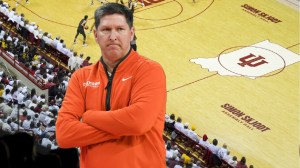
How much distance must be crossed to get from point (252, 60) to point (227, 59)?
3.25ft

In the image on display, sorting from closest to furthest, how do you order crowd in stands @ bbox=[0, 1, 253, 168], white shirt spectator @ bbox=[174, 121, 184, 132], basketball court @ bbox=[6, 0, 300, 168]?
crowd in stands @ bbox=[0, 1, 253, 168], white shirt spectator @ bbox=[174, 121, 184, 132], basketball court @ bbox=[6, 0, 300, 168]

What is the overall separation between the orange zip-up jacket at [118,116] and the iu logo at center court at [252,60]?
1805cm

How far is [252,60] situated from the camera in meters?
23.7

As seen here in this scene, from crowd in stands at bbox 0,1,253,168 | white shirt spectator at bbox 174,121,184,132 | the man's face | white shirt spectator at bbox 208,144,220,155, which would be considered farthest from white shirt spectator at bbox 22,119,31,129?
the man's face

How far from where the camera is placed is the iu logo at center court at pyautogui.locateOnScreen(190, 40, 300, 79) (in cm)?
2281

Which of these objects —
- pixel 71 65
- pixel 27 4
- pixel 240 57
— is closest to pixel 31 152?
pixel 71 65

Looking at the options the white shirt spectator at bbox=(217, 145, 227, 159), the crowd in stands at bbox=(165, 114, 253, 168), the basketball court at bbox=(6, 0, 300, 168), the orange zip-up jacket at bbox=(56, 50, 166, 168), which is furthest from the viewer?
the basketball court at bbox=(6, 0, 300, 168)

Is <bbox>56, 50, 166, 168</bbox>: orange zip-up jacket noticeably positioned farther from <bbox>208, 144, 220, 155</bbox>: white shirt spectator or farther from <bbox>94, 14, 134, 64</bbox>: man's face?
<bbox>208, 144, 220, 155</bbox>: white shirt spectator

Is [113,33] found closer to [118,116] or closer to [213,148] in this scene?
[118,116]

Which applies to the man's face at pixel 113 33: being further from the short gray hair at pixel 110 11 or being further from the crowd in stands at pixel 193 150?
the crowd in stands at pixel 193 150

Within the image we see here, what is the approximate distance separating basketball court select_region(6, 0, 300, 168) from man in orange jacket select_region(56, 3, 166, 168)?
13.4 metres

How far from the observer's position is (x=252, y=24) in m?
26.2

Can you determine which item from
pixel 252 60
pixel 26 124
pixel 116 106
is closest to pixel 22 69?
pixel 26 124

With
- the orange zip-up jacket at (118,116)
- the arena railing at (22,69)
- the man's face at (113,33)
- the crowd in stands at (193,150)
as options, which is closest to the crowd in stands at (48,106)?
the crowd in stands at (193,150)
